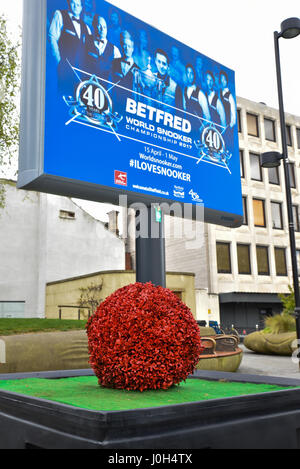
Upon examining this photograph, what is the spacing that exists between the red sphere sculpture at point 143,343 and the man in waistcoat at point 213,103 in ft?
18.1

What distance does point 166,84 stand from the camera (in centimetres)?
802

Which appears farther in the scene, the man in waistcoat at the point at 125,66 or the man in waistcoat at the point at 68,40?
the man in waistcoat at the point at 125,66

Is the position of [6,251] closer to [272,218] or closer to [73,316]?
[73,316]

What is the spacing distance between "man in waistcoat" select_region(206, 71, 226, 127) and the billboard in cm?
2

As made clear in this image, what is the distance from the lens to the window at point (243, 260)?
1272 inches

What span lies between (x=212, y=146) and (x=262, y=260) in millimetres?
26123

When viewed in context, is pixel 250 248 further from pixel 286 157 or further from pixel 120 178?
pixel 120 178

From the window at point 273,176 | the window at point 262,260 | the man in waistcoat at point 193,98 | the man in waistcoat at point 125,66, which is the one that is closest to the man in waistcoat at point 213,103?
the man in waistcoat at point 193,98

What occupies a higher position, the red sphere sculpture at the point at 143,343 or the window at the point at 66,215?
the window at the point at 66,215

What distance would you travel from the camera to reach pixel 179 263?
35.2 metres

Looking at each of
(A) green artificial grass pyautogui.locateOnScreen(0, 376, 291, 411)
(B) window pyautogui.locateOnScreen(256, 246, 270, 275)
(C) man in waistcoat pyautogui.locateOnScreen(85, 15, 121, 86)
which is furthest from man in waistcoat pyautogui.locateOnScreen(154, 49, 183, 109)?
(B) window pyautogui.locateOnScreen(256, 246, 270, 275)

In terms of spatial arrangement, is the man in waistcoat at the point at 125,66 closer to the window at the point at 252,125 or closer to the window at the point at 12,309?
the window at the point at 12,309

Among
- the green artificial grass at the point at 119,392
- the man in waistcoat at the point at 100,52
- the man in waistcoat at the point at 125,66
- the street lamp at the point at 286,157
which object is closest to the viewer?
the green artificial grass at the point at 119,392

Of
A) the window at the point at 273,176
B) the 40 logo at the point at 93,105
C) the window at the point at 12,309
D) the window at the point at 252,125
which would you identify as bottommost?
the window at the point at 12,309
